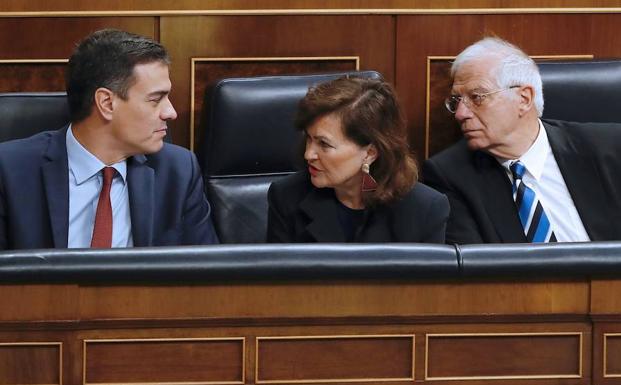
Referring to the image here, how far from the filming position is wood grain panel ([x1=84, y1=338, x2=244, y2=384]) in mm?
1235

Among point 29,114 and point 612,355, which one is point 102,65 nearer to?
point 29,114

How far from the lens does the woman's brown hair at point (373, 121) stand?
1748 mm

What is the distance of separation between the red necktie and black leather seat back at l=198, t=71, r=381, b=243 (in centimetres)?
23

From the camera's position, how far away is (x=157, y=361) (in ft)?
4.07

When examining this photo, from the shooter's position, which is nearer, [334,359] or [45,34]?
[334,359]

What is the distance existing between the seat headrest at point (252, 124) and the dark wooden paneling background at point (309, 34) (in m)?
0.17

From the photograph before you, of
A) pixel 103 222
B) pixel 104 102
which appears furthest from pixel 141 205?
pixel 104 102

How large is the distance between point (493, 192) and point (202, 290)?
0.81 meters

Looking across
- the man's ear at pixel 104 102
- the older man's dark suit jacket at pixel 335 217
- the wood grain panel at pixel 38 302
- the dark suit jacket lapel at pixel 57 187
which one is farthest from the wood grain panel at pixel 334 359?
the man's ear at pixel 104 102

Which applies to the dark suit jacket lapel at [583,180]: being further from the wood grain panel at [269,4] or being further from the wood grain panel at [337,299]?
the wood grain panel at [337,299]

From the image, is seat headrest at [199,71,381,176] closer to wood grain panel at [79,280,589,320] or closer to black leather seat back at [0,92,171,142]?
black leather seat back at [0,92,171,142]

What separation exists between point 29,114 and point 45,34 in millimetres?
256

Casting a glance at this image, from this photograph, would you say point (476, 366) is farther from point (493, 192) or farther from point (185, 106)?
point (185, 106)

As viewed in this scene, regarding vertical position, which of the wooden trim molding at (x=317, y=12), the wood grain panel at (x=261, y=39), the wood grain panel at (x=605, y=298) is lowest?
the wood grain panel at (x=605, y=298)
